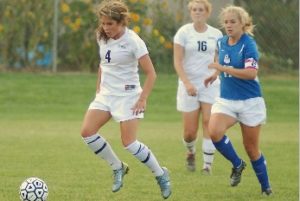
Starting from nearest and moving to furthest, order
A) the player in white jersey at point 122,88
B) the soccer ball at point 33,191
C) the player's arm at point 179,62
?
the soccer ball at point 33,191, the player in white jersey at point 122,88, the player's arm at point 179,62

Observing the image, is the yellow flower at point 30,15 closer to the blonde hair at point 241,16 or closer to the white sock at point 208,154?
the white sock at point 208,154

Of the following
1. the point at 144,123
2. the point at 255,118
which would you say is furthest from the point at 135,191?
the point at 144,123

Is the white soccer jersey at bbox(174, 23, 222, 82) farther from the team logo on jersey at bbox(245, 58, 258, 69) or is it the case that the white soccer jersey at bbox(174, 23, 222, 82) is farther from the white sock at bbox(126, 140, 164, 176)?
the white sock at bbox(126, 140, 164, 176)

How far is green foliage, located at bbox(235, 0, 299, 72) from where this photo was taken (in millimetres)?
23188

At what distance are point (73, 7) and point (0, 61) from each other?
2166mm

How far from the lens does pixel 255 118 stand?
943cm

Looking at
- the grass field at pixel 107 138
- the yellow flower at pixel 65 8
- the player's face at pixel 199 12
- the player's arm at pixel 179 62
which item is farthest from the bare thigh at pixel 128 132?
the yellow flower at pixel 65 8

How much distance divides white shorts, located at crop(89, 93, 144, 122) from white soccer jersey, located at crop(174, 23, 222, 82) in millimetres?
2576

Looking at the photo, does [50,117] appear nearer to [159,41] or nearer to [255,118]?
[159,41]

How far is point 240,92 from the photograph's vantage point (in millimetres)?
9453

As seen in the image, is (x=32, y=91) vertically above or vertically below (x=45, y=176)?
below

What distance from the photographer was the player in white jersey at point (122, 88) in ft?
28.9

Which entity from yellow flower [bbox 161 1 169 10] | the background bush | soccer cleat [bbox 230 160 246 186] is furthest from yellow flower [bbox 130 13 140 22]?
soccer cleat [bbox 230 160 246 186]

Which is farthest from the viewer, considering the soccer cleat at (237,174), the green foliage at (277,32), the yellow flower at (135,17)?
the green foliage at (277,32)
